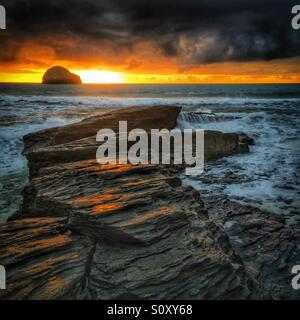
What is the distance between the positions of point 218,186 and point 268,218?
Result: 1.81 m

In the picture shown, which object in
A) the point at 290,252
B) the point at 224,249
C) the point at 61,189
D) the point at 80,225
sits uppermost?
the point at 61,189

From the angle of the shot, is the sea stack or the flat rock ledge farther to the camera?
the sea stack

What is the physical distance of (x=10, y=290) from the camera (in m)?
2.57

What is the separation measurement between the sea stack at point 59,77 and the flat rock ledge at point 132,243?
Result: 385 ft

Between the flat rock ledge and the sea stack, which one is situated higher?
the sea stack

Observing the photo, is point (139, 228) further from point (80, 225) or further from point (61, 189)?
point (61, 189)

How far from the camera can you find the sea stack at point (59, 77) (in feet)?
364

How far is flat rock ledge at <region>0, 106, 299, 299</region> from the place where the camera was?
2707 mm

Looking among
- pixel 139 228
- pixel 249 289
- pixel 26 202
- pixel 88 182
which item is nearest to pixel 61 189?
pixel 88 182

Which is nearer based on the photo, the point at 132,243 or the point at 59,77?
the point at 132,243

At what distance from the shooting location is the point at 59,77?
112 meters

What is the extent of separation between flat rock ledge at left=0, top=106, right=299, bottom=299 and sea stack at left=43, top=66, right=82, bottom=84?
11724 centimetres

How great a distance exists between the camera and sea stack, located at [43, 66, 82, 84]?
111 meters

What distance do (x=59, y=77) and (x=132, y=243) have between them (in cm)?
12002
